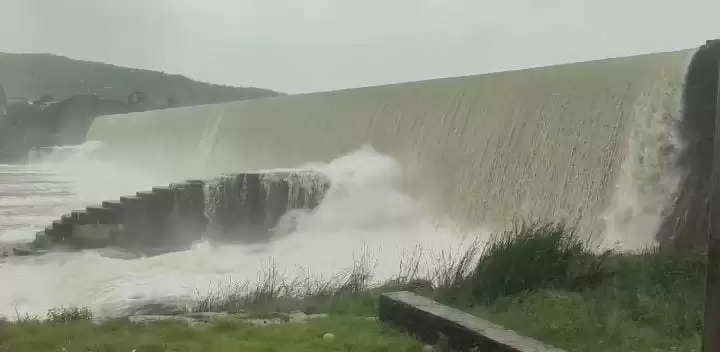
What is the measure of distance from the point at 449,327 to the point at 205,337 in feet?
4.67

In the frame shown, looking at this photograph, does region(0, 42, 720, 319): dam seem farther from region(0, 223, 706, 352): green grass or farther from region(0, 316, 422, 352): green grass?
region(0, 223, 706, 352): green grass

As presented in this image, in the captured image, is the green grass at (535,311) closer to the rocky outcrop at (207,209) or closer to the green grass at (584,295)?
the green grass at (584,295)

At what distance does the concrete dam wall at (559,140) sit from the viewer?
34.5 feet

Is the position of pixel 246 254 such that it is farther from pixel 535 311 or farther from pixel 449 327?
pixel 449 327

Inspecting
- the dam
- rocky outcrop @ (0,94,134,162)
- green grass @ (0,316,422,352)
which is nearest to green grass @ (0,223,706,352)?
green grass @ (0,316,422,352)

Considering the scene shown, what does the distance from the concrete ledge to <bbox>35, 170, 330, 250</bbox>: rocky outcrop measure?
10.1m

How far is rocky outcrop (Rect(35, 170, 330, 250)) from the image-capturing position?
1372 centimetres

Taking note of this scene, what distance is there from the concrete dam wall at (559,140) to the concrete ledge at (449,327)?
661 centimetres

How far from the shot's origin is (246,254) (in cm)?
1300

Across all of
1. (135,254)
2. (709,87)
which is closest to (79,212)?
(135,254)

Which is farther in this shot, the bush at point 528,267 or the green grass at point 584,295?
the bush at point 528,267

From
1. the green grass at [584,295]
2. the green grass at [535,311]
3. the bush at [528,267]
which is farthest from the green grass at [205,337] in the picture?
the bush at [528,267]

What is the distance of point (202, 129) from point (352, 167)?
1562 centimetres

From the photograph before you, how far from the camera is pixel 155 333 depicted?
160 inches
